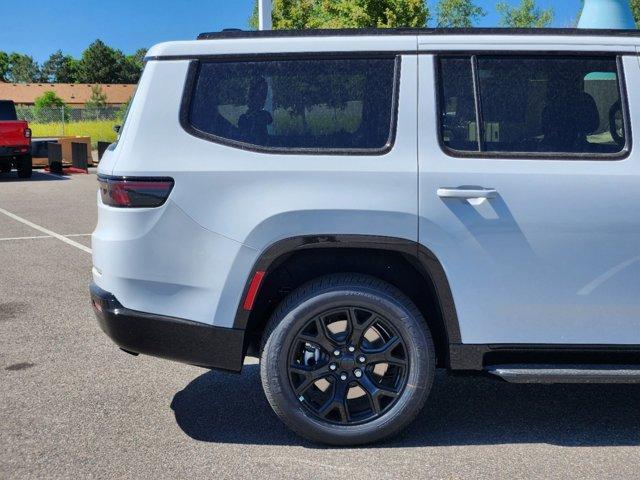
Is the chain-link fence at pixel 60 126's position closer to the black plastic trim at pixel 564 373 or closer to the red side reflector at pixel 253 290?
the red side reflector at pixel 253 290

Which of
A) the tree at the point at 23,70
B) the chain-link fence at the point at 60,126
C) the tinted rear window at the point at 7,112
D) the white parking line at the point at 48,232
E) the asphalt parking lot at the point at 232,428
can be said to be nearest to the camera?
the asphalt parking lot at the point at 232,428

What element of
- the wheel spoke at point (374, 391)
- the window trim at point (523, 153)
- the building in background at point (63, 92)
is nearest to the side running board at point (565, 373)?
the wheel spoke at point (374, 391)

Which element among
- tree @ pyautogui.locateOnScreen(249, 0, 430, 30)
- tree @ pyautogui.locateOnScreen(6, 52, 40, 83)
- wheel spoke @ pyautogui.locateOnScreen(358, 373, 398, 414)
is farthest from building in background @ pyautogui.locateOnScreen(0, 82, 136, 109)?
wheel spoke @ pyautogui.locateOnScreen(358, 373, 398, 414)

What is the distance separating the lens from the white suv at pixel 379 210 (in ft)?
12.9

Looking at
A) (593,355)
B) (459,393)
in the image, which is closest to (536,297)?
(593,355)

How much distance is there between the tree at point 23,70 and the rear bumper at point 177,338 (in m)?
176

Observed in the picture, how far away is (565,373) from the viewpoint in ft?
13.0

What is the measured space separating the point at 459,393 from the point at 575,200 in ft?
5.04

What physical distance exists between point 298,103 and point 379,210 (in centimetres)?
64

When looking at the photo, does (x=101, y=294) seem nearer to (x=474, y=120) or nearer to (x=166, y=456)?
(x=166, y=456)

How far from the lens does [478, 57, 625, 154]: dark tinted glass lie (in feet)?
13.2

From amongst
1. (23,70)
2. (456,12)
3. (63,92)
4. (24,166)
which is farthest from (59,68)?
(24,166)

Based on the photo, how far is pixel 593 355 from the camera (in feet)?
13.3

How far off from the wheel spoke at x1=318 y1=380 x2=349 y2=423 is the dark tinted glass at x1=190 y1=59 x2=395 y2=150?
113 cm
